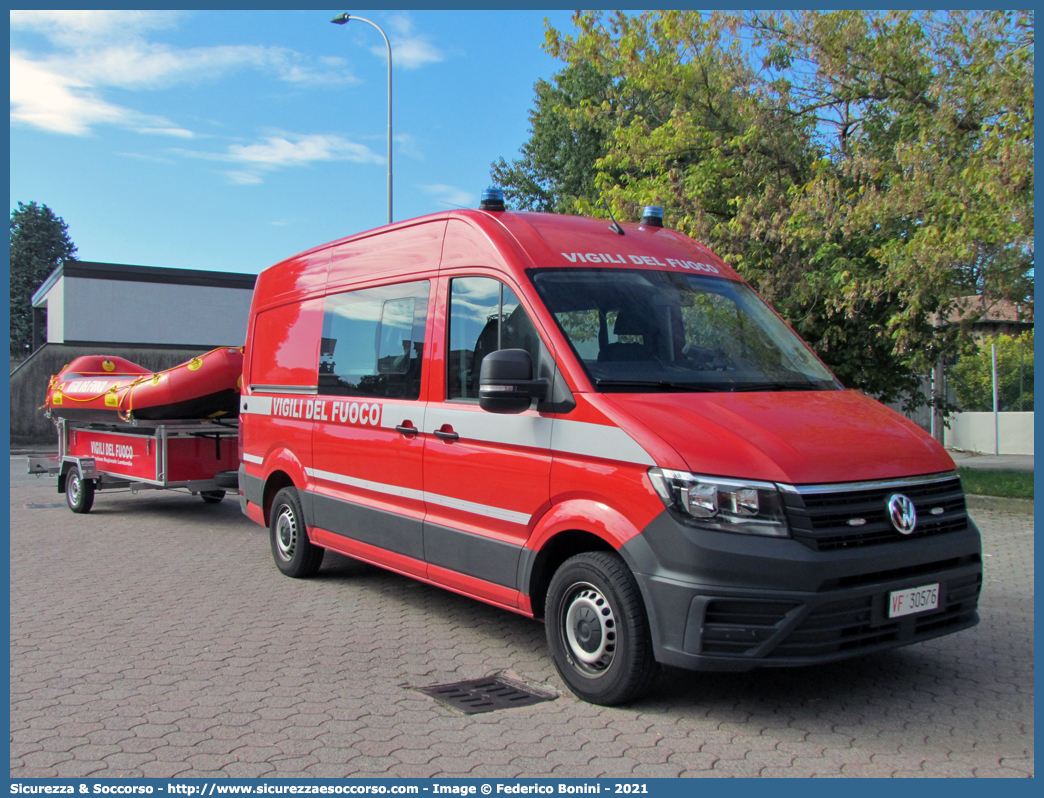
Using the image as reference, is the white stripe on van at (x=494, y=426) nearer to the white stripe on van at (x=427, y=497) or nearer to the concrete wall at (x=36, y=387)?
the white stripe on van at (x=427, y=497)

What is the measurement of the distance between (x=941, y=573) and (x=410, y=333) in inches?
135

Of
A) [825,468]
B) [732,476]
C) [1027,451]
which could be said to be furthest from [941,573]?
[1027,451]

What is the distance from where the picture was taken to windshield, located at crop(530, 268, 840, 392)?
191 inches

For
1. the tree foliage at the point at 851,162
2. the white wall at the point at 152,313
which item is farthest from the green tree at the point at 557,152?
the tree foliage at the point at 851,162

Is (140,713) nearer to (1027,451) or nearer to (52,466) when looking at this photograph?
(52,466)

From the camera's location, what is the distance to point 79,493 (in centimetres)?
1189

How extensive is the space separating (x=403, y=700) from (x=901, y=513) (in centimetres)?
262

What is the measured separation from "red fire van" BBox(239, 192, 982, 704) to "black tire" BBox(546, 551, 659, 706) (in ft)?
0.04

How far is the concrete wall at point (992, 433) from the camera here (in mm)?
22594

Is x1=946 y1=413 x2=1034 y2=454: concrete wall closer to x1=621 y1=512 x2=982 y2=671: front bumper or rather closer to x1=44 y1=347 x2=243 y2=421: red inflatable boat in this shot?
x1=44 y1=347 x2=243 y2=421: red inflatable boat

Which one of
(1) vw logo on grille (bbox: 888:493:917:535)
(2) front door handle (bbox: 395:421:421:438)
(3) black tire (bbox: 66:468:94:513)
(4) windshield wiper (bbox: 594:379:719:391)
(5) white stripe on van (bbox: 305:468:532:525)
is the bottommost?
(3) black tire (bbox: 66:468:94:513)

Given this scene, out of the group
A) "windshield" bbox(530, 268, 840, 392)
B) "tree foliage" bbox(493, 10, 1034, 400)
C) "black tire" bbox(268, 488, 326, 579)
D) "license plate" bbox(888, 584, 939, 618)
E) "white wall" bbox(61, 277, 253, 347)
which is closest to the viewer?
"license plate" bbox(888, 584, 939, 618)

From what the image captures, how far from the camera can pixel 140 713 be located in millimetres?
4562

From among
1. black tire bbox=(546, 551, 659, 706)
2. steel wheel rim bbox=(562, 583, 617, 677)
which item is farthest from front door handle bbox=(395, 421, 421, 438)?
steel wheel rim bbox=(562, 583, 617, 677)
